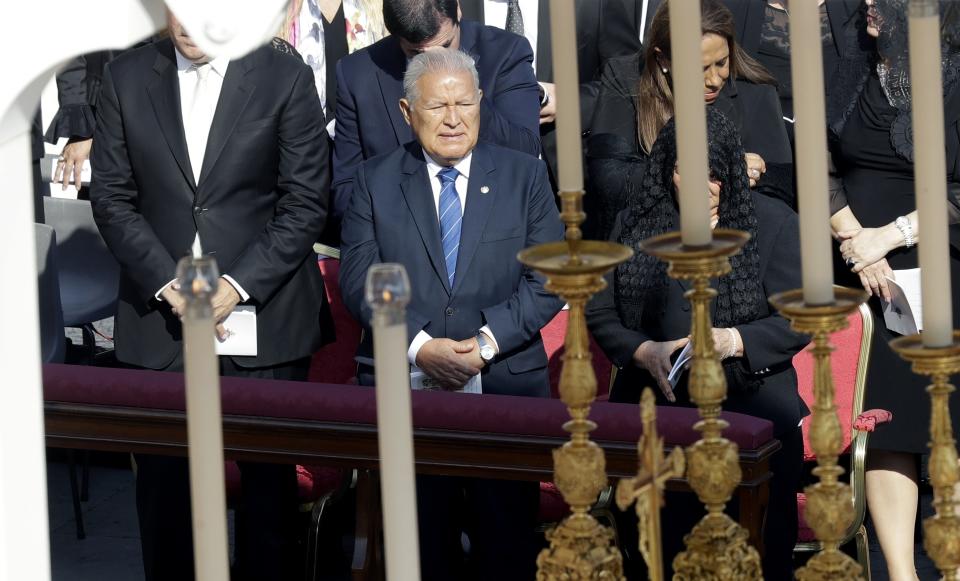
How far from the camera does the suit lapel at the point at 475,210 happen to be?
4215mm

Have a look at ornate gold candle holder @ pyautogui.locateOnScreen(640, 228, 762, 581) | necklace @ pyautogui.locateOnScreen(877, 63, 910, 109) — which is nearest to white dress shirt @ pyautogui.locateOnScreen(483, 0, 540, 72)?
necklace @ pyautogui.locateOnScreen(877, 63, 910, 109)

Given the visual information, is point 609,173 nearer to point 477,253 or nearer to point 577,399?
point 477,253

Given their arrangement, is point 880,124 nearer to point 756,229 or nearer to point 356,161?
point 756,229

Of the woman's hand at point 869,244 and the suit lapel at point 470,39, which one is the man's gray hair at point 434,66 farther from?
the woman's hand at point 869,244

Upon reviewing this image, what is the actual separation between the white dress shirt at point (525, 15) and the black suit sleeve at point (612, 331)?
1.37 metres

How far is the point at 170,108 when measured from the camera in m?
4.45

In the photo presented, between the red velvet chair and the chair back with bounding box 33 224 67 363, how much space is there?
230 centimetres

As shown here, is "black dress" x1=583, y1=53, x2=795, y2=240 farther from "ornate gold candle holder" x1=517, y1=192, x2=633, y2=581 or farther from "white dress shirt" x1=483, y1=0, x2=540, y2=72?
"ornate gold candle holder" x1=517, y1=192, x2=633, y2=581

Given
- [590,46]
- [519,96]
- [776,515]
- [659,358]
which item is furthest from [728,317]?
[590,46]

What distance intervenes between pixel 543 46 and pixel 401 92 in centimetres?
68

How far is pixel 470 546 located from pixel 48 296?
5.38ft

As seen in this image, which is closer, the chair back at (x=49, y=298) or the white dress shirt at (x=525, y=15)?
the chair back at (x=49, y=298)

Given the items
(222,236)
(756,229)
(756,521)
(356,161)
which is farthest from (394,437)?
(356,161)

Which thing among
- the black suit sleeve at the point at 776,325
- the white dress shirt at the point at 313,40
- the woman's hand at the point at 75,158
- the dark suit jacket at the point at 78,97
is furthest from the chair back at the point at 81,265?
the black suit sleeve at the point at 776,325
